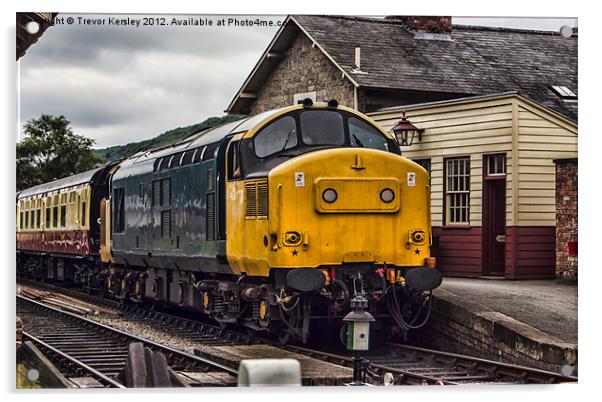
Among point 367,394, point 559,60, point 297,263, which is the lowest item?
point 367,394

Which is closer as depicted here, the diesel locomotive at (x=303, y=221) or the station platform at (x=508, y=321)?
the station platform at (x=508, y=321)

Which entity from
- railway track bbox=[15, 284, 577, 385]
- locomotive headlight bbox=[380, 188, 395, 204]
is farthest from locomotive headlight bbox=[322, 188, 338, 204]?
railway track bbox=[15, 284, 577, 385]

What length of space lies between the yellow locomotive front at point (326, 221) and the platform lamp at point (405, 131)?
5.09 ft

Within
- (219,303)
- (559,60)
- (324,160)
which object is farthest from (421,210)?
(219,303)

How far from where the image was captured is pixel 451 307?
14492 millimetres

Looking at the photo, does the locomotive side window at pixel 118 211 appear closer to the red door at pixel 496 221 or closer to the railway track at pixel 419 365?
the railway track at pixel 419 365

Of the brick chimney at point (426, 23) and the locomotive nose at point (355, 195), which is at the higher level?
the brick chimney at point (426, 23)

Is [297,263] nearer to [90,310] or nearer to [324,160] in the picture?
[324,160]

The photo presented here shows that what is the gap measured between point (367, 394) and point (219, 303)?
405 centimetres

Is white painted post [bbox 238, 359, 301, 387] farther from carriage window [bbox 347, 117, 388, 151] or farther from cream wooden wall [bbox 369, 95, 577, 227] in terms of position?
cream wooden wall [bbox 369, 95, 577, 227]

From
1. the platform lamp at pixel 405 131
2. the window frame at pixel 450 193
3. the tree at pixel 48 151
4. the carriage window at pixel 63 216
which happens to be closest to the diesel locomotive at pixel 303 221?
the tree at pixel 48 151

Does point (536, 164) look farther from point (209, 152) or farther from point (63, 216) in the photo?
point (63, 216)

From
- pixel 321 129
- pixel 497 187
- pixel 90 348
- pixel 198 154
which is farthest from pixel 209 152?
pixel 497 187

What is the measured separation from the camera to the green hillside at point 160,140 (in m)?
14.7
